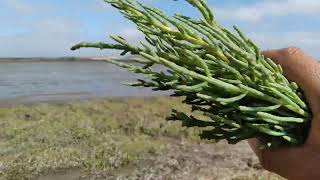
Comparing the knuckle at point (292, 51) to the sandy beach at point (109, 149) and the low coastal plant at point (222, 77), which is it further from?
the sandy beach at point (109, 149)

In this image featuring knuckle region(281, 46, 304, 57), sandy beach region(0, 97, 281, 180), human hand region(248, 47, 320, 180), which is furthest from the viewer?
sandy beach region(0, 97, 281, 180)

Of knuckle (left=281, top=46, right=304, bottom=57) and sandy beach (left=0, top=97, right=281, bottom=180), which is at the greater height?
knuckle (left=281, top=46, right=304, bottom=57)

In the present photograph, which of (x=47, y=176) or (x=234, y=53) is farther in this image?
(x=47, y=176)

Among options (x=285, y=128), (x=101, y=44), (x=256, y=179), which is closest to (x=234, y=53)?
(x=285, y=128)

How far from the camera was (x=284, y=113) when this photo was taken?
2.16 metres

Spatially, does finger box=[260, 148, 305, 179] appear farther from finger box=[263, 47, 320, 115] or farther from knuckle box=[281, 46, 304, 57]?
knuckle box=[281, 46, 304, 57]

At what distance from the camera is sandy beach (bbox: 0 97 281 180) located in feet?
38.0

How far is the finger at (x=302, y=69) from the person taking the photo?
196 centimetres

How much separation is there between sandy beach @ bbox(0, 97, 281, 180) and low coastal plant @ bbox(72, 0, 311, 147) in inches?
321

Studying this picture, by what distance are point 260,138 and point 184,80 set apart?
382 millimetres

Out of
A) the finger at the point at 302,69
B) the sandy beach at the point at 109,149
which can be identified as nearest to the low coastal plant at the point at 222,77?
the finger at the point at 302,69

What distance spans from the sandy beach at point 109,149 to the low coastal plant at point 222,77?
8156mm

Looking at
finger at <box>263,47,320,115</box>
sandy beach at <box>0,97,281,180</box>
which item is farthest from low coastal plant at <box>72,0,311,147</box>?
sandy beach at <box>0,97,281,180</box>

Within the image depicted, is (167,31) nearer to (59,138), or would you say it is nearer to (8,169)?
(8,169)
